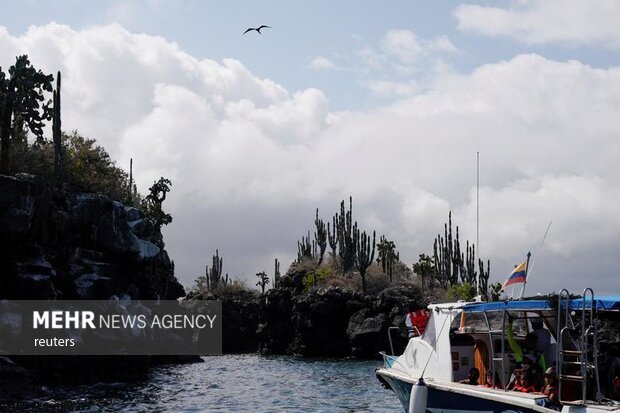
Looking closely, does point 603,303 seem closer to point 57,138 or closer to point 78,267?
point 78,267

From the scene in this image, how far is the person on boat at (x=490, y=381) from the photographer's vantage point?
55.7 ft

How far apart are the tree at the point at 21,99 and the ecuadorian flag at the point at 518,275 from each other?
1185 inches

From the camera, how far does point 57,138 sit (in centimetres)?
4178

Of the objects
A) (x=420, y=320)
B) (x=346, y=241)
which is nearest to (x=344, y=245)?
(x=346, y=241)

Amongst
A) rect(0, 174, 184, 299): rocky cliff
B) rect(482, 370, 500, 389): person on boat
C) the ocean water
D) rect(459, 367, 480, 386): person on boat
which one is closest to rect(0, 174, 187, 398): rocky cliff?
rect(0, 174, 184, 299): rocky cliff

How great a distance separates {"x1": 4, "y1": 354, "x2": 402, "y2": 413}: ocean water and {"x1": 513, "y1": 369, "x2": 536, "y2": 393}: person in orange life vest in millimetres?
11632

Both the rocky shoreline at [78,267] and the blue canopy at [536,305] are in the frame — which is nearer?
the blue canopy at [536,305]

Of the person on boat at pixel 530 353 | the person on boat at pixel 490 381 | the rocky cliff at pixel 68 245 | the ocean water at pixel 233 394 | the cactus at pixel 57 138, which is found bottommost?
the ocean water at pixel 233 394

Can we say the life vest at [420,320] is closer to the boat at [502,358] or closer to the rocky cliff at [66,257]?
the boat at [502,358]

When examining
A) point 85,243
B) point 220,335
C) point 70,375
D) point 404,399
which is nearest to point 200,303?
point 220,335

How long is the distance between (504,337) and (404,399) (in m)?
4.32

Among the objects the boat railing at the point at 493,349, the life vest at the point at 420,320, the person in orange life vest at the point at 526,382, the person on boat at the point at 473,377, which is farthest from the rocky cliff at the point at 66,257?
the person in orange life vest at the point at 526,382

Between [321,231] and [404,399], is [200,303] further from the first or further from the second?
[404,399]

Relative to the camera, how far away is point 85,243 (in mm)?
42406
